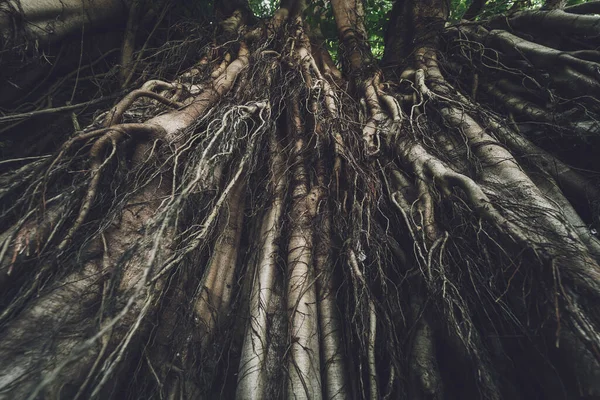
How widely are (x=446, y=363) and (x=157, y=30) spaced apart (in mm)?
3965

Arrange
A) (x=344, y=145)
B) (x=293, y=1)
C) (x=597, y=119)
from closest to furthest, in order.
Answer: (x=597, y=119)
(x=344, y=145)
(x=293, y=1)

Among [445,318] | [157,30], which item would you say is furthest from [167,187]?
[157,30]

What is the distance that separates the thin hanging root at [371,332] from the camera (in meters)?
1.32

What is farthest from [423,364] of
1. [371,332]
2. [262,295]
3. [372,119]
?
[372,119]

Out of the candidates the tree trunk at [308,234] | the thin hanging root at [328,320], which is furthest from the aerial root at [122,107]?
the thin hanging root at [328,320]

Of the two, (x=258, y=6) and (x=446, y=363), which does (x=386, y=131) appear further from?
(x=258, y=6)

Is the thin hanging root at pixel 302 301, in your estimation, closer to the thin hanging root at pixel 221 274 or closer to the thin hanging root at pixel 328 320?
the thin hanging root at pixel 328 320

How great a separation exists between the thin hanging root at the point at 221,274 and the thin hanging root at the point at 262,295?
0.23m

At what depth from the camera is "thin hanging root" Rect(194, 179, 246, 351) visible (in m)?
1.64

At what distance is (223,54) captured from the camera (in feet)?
10.1

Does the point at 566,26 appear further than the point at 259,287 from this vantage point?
Yes

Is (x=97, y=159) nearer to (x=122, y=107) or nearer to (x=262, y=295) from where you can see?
(x=122, y=107)

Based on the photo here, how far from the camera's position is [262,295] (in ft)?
5.45

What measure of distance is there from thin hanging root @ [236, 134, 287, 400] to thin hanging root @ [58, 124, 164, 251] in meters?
0.91
